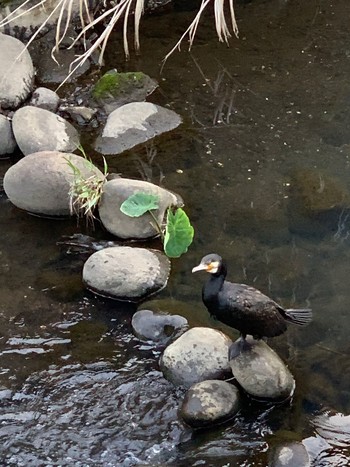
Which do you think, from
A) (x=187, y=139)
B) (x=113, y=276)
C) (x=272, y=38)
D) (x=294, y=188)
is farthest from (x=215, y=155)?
(x=272, y=38)

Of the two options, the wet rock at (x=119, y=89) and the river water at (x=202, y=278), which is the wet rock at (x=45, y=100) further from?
the river water at (x=202, y=278)

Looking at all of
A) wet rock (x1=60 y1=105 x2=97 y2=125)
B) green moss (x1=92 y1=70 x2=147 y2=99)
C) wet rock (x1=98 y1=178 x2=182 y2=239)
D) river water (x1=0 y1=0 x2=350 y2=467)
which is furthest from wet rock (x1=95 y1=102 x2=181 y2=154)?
wet rock (x1=98 y1=178 x2=182 y2=239)

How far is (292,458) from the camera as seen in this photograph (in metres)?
3.72

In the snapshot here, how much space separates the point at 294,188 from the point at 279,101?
5.35 feet

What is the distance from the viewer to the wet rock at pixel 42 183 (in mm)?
5590

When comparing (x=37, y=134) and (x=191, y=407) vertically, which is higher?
(x=37, y=134)

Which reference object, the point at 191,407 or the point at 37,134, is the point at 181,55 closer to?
the point at 37,134

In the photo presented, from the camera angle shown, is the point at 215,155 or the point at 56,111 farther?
the point at 56,111

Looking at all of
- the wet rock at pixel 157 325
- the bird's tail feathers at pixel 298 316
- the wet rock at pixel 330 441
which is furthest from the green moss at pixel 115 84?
the wet rock at pixel 330 441

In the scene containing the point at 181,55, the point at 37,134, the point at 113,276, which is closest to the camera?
the point at 113,276

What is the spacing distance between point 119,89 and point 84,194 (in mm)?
2130

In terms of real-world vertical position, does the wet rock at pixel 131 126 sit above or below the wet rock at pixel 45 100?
below

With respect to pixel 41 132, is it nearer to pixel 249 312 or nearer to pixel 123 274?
pixel 123 274

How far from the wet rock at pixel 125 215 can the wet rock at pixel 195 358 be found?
1270mm
